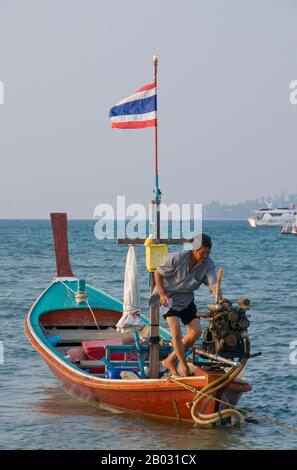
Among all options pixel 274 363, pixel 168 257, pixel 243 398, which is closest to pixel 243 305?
pixel 168 257

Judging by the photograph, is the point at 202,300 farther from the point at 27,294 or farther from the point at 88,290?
the point at 88,290

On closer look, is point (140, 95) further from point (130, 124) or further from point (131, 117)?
point (130, 124)

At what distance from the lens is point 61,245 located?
25469mm

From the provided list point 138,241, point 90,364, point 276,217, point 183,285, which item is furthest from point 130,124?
point 276,217

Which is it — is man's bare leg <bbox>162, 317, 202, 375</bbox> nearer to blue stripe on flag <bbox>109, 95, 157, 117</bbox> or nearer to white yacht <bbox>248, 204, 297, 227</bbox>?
blue stripe on flag <bbox>109, 95, 157, 117</bbox>

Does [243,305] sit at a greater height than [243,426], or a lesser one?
greater

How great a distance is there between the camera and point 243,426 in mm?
13555

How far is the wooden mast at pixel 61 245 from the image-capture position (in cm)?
2464

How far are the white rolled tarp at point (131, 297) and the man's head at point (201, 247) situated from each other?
131 inches

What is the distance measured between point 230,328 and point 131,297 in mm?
4239

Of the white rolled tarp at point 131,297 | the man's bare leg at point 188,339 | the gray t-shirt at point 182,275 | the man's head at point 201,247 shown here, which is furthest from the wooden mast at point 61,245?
the man's head at point 201,247

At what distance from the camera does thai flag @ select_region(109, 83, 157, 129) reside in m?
14.2

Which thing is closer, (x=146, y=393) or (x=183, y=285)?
(x=183, y=285)
